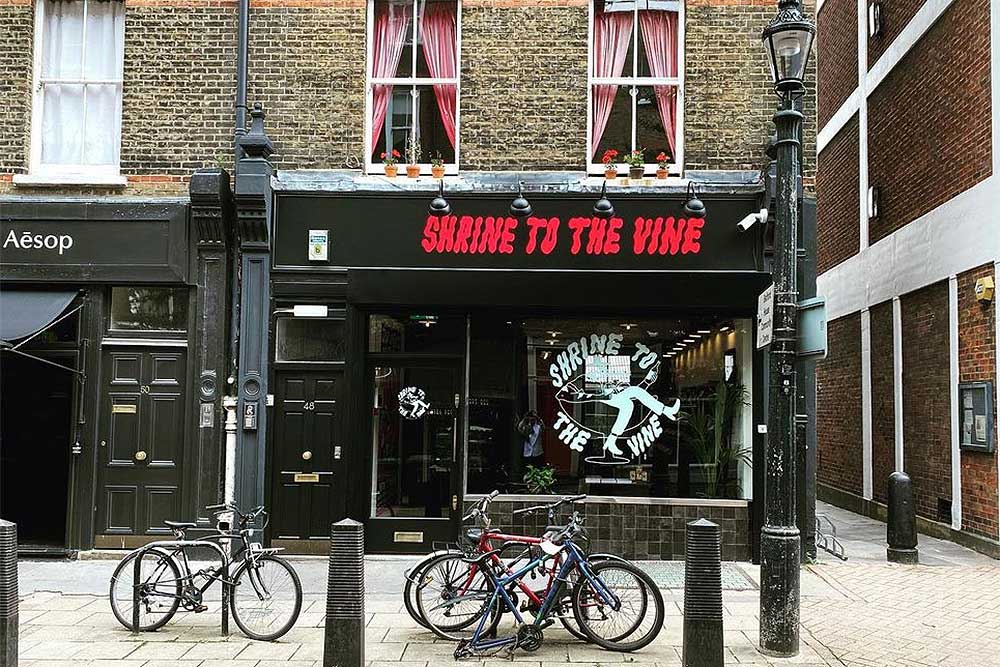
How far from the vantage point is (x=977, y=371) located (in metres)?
11.7

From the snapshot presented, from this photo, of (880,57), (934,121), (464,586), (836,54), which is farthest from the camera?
(836,54)

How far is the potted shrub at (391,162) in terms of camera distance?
11078 millimetres

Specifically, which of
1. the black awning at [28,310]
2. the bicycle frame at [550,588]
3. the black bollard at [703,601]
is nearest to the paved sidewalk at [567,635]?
the bicycle frame at [550,588]

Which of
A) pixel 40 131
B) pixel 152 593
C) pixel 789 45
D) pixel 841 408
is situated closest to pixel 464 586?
pixel 152 593

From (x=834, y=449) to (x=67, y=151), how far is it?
46.0ft

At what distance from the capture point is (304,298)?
1095 cm

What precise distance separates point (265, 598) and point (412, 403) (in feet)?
12.7

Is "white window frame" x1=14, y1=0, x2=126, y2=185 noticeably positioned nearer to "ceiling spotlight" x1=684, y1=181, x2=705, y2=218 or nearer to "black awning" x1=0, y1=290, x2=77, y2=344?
"black awning" x1=0, y1=290, x2=77, y2=344

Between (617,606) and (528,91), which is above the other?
(528,91)

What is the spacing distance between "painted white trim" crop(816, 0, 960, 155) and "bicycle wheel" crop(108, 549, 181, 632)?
10.7 meters

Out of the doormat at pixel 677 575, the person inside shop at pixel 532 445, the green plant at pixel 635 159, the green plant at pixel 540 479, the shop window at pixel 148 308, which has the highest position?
the green plant at pixel 635 159

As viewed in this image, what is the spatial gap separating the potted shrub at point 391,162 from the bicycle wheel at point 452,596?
17.3ft

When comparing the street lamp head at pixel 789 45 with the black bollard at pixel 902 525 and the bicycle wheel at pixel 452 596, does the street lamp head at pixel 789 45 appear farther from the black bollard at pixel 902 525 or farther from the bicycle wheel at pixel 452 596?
the black bollard at pixel 902 525

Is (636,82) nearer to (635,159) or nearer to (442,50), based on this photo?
(635,159)
